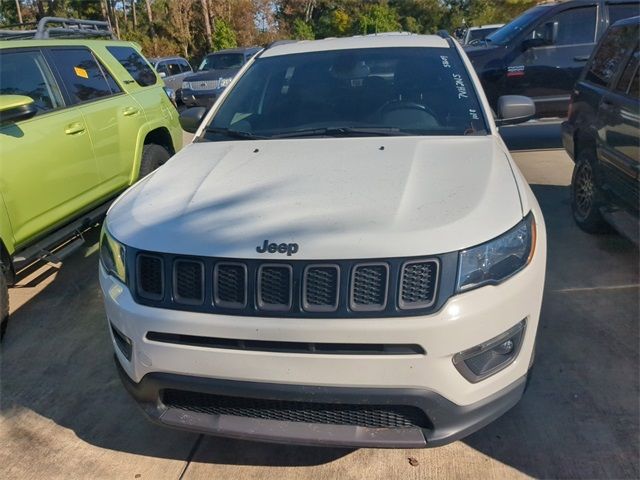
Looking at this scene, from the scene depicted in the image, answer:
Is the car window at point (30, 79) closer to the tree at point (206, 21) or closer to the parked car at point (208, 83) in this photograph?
the parked car at point (208, 83)

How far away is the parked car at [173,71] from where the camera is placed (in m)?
16.9

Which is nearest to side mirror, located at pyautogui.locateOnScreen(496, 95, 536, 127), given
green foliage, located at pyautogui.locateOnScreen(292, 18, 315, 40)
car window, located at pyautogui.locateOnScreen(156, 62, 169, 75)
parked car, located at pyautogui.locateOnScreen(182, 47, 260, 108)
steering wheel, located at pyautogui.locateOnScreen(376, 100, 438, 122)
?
steering wheel, located at pyautogui.locateOnScreen(376, 100, 438, 122)

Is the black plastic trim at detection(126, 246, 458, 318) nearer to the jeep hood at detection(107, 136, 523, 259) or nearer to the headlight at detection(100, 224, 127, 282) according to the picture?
the jeep hood at detection(107, 136, 523, 259)

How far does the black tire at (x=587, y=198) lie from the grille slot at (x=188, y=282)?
3.79 m

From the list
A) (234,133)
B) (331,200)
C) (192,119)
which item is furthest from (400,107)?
(192,119)

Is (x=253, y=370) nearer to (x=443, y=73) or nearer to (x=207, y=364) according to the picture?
(x=207, y=364)

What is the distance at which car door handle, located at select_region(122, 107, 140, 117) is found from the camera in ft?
16.8

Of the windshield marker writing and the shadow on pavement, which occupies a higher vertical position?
the windshield marker writing

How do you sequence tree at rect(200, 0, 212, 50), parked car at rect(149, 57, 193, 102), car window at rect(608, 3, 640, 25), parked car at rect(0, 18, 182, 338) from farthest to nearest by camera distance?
tree at rect(200, 0, 212, 50), parked car at rect(149, 57, 193, 102), car window at rect(608, 3, 640, 25), parked car at rect(0, 18, 182, 338)

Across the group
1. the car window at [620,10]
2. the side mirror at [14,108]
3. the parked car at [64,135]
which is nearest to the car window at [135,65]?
the parked car at [64,135]

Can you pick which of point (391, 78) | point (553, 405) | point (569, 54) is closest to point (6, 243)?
point (391, 78)

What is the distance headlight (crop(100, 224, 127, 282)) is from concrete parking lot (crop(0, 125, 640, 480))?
921 mm

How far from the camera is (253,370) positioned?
84.0 inches

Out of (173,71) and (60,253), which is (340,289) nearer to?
(60,253)
